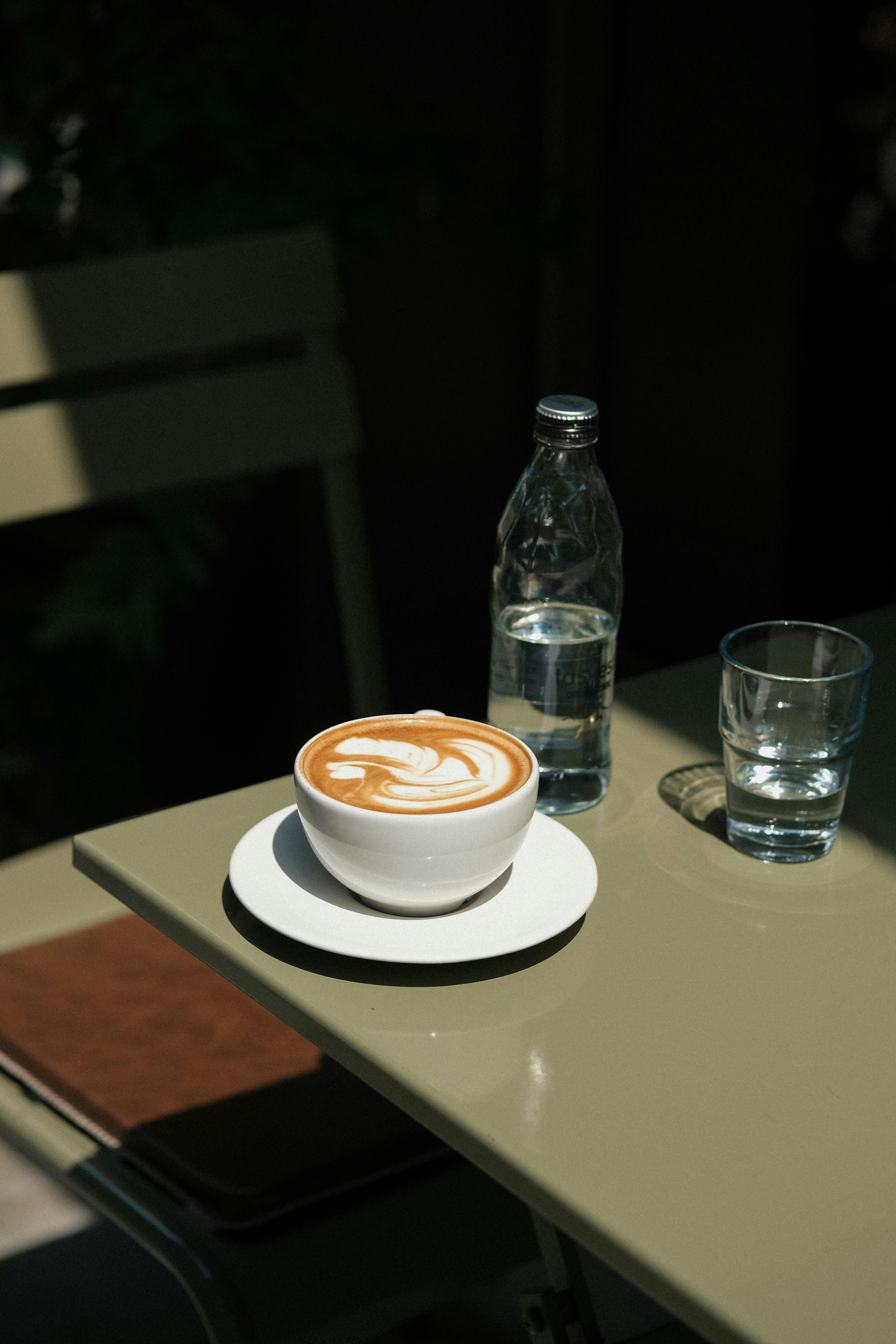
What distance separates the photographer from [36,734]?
2.38 meters

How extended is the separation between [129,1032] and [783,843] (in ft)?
1.94

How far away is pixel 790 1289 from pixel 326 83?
241 cm

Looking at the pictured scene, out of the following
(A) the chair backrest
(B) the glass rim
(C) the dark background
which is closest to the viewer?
(B) the glass rim

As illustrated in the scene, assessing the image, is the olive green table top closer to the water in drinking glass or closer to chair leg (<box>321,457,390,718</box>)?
the water in drinking glass

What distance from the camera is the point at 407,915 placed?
83cm

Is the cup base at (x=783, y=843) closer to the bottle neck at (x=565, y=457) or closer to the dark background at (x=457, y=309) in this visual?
the bottle neck at (x=565, y=457)

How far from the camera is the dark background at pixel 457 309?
230 centimetres

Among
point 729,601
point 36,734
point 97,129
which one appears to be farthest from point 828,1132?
point 729,601

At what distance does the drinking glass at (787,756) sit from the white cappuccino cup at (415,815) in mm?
148

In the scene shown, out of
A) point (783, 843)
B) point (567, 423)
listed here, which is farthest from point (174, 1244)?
point (567, 423)

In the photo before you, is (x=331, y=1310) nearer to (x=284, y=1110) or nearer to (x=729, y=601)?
(x=284, y=1110)

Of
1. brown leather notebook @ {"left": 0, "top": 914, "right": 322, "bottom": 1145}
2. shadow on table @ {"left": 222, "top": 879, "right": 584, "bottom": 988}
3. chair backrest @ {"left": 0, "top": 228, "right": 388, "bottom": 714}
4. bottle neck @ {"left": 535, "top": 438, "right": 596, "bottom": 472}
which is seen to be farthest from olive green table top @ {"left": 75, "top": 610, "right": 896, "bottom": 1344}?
chair backrest @ {"left": 0, "top": 228, "right": 388, "bottom": 714}

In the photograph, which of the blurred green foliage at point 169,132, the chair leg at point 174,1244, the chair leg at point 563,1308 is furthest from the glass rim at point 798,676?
the blurred green foliage at point 169,132

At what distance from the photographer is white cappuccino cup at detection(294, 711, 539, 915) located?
0.78 meters
